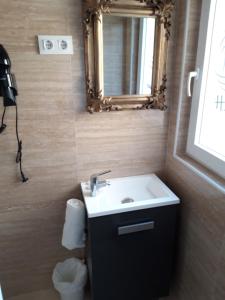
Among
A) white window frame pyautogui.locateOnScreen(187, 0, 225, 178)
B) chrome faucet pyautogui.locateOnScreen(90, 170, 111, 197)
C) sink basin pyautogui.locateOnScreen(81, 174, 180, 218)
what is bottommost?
sink basin pyautogui.locateOnScreen(81, 174, 180, 218)

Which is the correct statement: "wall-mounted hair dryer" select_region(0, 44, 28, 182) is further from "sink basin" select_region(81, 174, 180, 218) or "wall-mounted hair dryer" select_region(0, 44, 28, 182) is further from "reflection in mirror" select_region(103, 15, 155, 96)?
"sink basin" select_region(81, 174, 180, 218)

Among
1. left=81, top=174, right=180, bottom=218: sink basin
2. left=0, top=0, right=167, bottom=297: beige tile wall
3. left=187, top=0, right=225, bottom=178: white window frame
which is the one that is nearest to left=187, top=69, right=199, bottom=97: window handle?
left=187, top=0, right=225, bottom=178: white window frame

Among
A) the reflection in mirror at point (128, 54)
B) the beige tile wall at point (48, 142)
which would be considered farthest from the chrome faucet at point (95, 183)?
the reflection in mirror at point (128, 54)

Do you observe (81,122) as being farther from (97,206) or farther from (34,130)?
(97,206)

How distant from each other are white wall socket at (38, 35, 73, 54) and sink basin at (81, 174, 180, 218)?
0.83 metres

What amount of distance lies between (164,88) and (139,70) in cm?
20

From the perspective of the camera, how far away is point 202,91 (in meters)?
1.33

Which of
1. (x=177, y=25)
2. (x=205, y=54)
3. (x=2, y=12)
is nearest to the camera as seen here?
(x=2, y=12)

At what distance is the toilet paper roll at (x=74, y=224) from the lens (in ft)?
4.65

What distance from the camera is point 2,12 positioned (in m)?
1.16

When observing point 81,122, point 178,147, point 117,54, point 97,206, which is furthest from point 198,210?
point 117,54

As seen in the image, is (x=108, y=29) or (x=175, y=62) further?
(x=175, y=62)

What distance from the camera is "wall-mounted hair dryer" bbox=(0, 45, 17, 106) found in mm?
1142

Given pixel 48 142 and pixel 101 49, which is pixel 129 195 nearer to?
pixel 48 142
